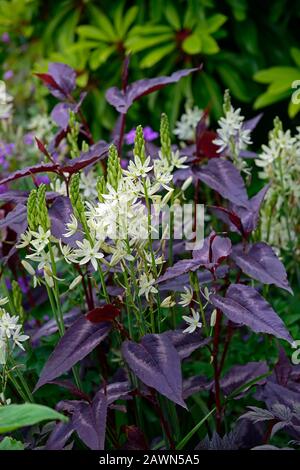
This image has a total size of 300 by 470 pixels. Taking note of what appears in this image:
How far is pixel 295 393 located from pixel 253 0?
2.38 m

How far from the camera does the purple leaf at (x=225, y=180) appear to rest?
5.27 ft

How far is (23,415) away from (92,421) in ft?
0.77

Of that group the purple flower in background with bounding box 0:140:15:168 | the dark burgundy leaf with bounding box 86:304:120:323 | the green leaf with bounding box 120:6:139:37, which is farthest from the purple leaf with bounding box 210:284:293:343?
the green leaf with bounding box 120:6:139:37

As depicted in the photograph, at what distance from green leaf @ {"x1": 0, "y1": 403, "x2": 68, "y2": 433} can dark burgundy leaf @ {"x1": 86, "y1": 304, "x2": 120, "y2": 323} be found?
0.25 metres

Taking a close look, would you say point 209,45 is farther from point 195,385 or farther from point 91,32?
point 195,385

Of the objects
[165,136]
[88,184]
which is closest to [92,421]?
[165,136]

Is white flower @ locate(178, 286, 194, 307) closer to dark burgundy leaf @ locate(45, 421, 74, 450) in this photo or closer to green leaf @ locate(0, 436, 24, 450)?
dark burgundy leaf @ locate(45, 421, 74, 450)

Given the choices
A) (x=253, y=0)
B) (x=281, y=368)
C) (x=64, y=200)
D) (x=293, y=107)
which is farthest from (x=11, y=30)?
(x=281, y=368)

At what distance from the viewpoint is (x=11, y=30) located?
3.64 metres

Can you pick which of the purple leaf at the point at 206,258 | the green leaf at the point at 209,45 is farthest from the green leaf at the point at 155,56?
the purple leaf at the point at 206,258

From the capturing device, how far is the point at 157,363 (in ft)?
4.28

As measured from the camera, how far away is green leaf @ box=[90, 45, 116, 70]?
3.16 metres

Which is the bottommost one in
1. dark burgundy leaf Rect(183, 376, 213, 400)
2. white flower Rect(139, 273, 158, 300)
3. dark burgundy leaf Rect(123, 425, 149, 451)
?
dark burgundy leaf Rect(123, 425, 149, 451)
